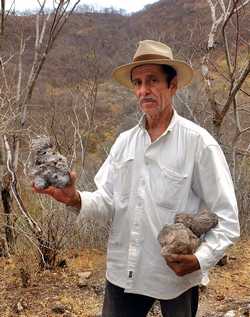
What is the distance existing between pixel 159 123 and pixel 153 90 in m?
0.14

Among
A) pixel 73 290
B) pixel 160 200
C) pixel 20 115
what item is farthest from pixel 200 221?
pixel 20 115

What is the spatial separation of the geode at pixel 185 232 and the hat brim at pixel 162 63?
22.2 inches

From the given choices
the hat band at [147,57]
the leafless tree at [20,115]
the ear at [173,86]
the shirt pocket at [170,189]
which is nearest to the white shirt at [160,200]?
the shirt pocket at [170,189]

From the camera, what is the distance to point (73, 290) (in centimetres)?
416

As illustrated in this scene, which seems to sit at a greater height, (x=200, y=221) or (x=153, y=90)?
(x=153, y=90)

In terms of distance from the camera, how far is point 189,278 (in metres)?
1.87

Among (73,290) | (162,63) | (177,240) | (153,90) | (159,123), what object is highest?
(162,63)

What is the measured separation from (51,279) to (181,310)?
269cm

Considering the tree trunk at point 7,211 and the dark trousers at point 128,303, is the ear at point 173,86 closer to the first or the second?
the dark trousers at point 128,303

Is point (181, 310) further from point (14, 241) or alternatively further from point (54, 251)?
point (14, 241)

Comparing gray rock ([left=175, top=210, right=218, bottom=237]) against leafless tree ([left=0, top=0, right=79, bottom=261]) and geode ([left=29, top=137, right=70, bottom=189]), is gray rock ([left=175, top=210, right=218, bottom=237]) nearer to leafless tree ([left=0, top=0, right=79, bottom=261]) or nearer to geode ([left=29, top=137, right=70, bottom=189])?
geode ([left=29, top=137, right=70, bottom=189])

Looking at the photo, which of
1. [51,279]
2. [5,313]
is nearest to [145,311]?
[5,313]

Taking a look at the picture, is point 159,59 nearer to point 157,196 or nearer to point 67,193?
point 157,196

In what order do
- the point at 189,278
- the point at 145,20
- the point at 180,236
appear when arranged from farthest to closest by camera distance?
the point at 145,20 → the point at 189,278 → the point at 180,236
